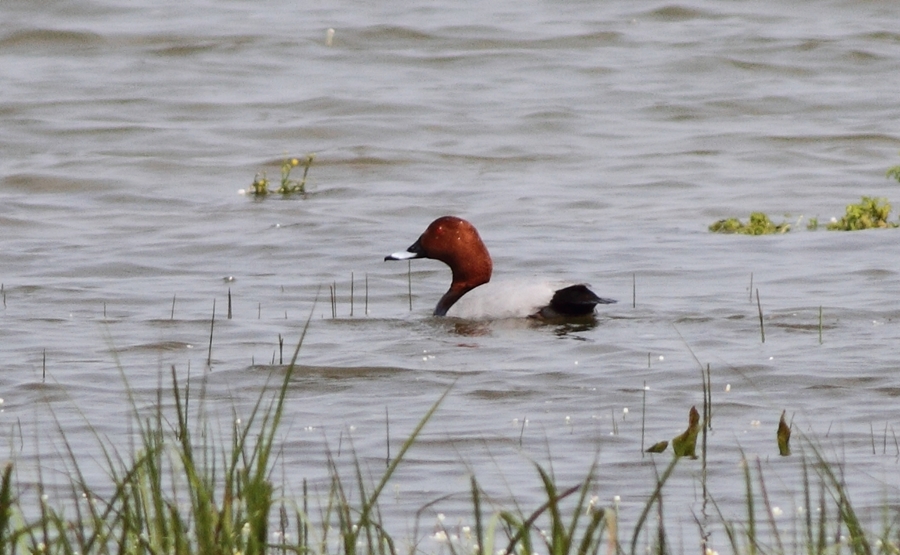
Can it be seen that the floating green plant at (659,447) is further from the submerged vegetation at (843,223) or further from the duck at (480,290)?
the submerged vegetation at (843,223)

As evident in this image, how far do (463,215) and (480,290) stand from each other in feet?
11.9

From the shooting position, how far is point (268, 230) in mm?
12344

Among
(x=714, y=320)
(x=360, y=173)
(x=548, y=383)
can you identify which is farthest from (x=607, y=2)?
(x=548, y=383)

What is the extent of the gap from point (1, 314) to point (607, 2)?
1532 cm

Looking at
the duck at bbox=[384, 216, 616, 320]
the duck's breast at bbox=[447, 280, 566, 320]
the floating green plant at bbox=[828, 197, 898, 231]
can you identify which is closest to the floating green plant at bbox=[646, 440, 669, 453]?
the duck at bbox=[384, 216, 616, 320]

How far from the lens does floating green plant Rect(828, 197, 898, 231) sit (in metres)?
11.6

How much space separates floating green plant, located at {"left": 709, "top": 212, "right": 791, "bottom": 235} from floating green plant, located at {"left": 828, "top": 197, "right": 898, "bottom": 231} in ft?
1.15

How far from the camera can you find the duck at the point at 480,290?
356 inches

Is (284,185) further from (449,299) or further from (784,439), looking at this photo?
(784,439)

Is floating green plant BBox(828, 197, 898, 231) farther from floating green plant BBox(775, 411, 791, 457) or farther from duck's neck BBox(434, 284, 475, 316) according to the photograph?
floating green plant BBox(775, 411, 791, 457)

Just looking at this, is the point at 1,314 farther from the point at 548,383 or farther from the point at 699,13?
the point at 699,13

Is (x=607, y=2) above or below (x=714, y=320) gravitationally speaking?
above


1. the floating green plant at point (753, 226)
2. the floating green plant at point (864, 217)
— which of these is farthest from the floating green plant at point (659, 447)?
the floating green plant at point (864, 217)

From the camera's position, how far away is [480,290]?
31.1 feet
